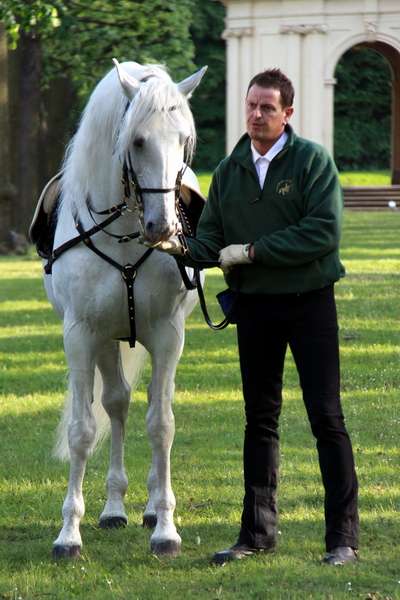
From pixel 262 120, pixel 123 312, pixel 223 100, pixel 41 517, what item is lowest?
pixel 41 517

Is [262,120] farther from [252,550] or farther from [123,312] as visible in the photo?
[252,550]

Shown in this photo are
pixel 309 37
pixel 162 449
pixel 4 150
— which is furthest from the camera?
pixel 309 37

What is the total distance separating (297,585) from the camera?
4.29 meters

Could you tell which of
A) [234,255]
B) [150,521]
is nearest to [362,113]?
[150,521]

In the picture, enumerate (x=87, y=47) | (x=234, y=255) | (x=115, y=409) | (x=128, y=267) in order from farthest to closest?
(x=87, y=47), (x=115, y=409), (x=128, y=267), (x=234, y=255)

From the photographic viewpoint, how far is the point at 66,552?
189 inches

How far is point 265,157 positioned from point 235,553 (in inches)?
77.2

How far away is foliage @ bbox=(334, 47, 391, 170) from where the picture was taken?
152 feet

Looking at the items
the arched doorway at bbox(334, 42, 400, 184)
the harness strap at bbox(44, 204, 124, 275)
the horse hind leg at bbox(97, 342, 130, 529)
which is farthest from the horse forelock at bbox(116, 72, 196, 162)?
the arched doorway at bbox(334, 42, 400, 184)

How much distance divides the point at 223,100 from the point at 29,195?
2903 cm

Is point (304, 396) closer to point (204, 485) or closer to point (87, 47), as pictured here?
point (204, 485)

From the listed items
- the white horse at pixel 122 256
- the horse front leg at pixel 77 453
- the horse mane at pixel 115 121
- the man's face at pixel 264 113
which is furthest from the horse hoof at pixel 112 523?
the man's face at pixel 264 113

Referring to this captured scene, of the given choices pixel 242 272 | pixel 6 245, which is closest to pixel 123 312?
pixel 242 272

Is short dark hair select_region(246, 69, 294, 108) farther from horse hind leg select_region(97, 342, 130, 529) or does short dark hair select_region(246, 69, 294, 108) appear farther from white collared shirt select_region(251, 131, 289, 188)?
horse hind leg select_region(97, 342, 130, 529)
